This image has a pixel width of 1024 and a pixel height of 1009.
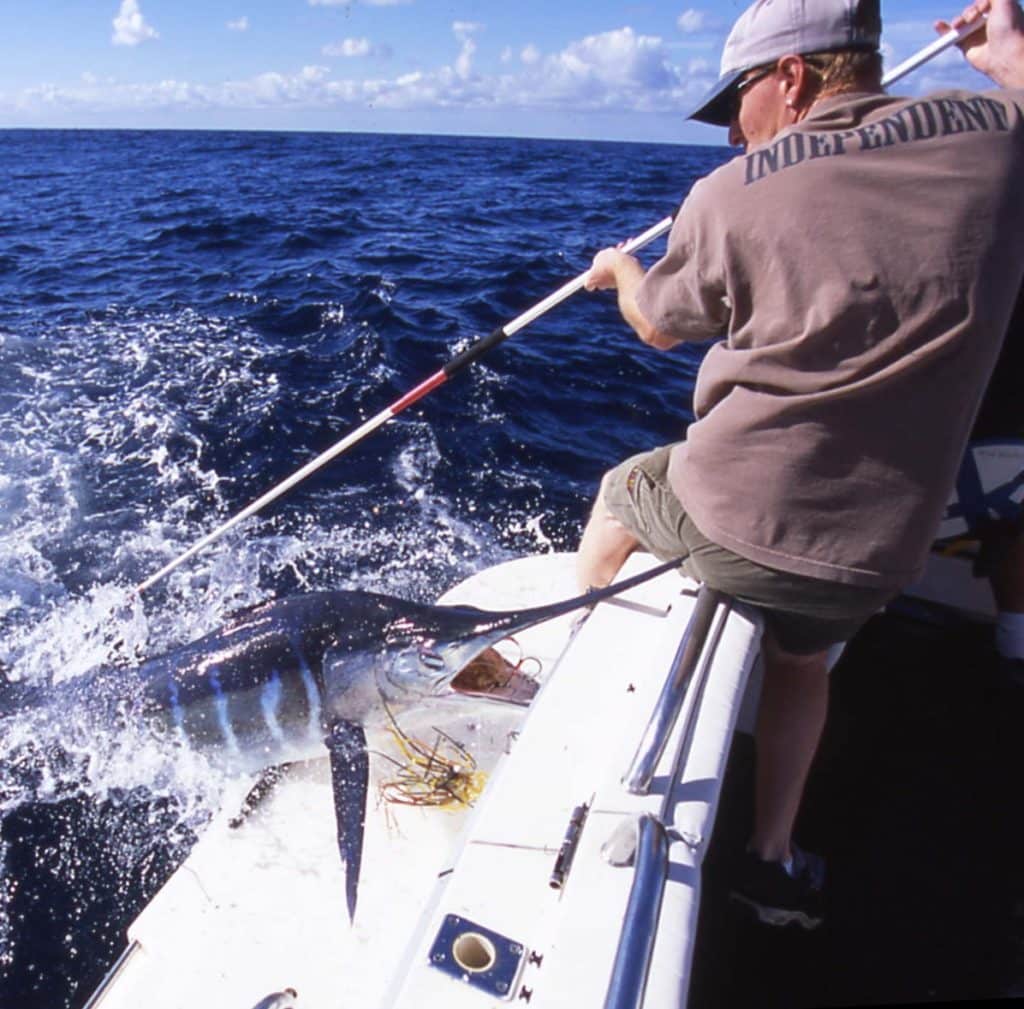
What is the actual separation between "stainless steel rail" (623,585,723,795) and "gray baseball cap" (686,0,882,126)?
109 cm

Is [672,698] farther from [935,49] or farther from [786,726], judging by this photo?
[935,49]

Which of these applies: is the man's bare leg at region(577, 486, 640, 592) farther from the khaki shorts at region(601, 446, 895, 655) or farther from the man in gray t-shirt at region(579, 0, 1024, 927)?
the man in gray t-shirt at region(579, 0, 1024, 927)

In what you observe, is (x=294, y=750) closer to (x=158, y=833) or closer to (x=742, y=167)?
(x=158, y=833)

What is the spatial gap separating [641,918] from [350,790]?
101 cm

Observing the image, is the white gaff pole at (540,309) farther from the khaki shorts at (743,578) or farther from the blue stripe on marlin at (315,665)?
the blue stripe on marlin at (315,665)

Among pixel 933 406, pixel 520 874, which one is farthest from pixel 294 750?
pixel 933 406

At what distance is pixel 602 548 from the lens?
2.27 meters

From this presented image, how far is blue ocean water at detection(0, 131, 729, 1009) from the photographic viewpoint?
2.97m

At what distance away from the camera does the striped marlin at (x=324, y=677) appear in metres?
1.96

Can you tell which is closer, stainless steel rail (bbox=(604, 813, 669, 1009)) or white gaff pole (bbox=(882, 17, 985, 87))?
stainless steel rail (bbox=(604, 813, 669, 1009))

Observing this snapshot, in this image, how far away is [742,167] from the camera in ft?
4.35

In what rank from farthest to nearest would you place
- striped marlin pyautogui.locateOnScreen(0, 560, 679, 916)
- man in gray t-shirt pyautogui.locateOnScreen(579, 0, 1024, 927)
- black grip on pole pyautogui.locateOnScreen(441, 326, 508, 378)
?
black grip on pole pyautogui.locateOnScreen(441, 326, 508, 378), striped marlin pyautogui.locateOnScreen(0, 560, 679, 916), man in gray t-shirt pyautogui.locateOnScreen(579, 0, 1024, 927)

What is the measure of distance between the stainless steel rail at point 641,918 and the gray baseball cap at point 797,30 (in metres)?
1.40

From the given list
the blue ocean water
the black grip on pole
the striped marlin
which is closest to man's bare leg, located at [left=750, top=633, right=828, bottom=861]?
the striped marlin
